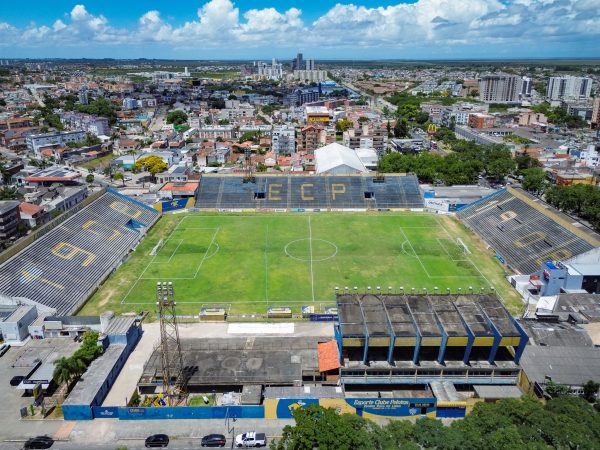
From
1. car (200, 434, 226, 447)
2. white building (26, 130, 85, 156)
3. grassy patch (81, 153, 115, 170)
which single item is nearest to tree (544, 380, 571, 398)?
car (200, 434, 226, 447)

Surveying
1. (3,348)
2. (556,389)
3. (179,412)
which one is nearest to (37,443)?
(179,412)

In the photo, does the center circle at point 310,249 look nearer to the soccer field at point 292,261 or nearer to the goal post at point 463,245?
the soccer field at point 292,261

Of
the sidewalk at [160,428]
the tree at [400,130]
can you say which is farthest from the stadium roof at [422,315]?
the tree at [400,130]

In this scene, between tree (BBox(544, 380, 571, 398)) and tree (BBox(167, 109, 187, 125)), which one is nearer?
tree (BBox(544, 380, 571, 398))

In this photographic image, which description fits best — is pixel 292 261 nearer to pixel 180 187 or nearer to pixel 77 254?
pixel 77 254

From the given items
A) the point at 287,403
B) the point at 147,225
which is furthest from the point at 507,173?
the point at 287,403

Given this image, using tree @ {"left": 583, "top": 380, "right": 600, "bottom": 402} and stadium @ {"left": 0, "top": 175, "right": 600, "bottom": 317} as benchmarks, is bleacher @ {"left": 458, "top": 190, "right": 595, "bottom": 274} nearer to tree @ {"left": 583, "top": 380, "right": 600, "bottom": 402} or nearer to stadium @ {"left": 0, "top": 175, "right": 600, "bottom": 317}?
stadium @ {"left": 0, "top": 175, "right": 600, "bottom": 317}
